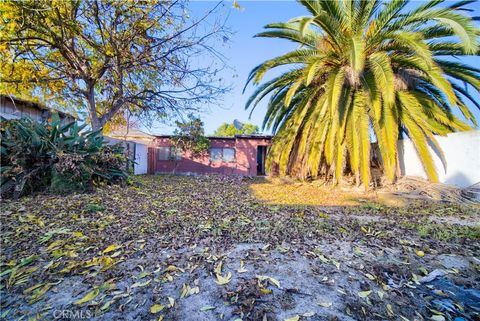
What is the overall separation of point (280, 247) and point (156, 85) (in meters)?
7.15

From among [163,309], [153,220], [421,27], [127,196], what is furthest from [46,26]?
[421,27]

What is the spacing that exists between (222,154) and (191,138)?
7.15 ft

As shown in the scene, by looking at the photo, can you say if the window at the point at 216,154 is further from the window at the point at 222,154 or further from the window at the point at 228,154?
the window at the point at 228,154

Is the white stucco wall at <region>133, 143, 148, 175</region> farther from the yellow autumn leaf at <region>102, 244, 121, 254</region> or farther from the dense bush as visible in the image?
the yellow autumn leaf at <region>102, 244, 121, 254</region>

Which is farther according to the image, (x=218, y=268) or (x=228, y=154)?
(x=228, y=154)

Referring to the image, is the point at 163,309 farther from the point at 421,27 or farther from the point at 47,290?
the point at 421,27

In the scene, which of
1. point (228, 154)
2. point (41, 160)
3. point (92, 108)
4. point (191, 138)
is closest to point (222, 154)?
point (228, 154)

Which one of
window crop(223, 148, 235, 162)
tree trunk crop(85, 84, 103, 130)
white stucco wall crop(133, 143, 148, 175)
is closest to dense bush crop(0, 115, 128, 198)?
tree trunk crop(85, 84, 103, 130)

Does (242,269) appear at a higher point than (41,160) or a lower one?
lower

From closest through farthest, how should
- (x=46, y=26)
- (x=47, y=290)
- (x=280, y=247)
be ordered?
(x=47, y=290)
(x=280, y=247)
(x=46, y=26)

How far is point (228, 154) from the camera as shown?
14492mm

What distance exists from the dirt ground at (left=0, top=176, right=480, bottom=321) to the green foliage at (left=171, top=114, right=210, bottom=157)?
9.75 m

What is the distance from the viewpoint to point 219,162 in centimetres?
1445

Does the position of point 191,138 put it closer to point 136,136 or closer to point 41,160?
point 136,136
